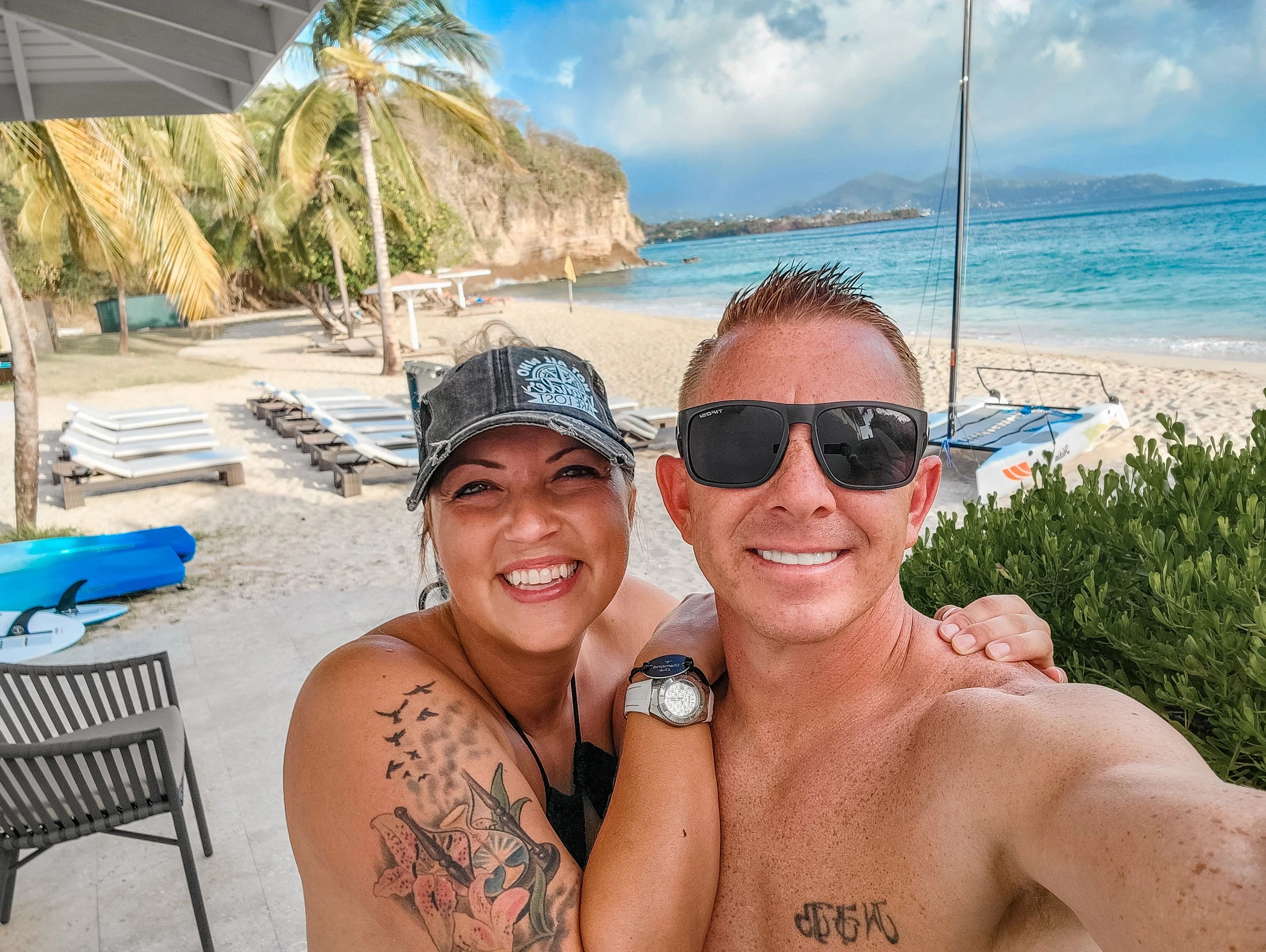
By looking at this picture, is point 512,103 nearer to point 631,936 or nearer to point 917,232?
point 917,232

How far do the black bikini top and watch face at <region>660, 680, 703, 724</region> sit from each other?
30 centimetres

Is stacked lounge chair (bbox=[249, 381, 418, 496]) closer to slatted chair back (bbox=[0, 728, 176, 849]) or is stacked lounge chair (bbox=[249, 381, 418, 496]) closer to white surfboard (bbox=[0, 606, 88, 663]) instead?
white surfboard (bbox=[0, 606, 88, 663])

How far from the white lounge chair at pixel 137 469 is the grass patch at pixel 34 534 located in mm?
1304

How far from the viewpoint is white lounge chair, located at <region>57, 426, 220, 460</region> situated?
11.6 m

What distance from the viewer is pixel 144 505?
10992 mm

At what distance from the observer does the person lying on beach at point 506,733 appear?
1298mm

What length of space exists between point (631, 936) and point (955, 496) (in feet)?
35.5

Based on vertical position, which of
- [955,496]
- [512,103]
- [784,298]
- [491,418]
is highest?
[512,103]

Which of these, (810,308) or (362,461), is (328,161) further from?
(810,308)

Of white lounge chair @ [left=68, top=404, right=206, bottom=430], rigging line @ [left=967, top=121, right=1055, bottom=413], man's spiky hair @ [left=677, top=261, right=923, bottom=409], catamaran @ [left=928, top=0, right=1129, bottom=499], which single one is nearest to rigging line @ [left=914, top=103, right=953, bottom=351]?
rigging line @ [left=967, top=121, right=1055, bottom=413]

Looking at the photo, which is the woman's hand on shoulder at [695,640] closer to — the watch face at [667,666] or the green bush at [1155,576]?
the watch face at [667,666]

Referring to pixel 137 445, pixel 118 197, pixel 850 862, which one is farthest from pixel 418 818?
pixel 137 445

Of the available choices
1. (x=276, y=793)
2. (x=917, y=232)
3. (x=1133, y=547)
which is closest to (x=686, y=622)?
(x=1133, y=547)

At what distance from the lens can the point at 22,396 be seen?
9344 mm
